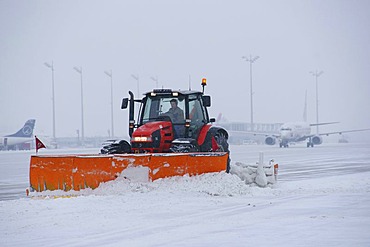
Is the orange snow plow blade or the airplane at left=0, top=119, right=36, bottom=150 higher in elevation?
the orange snow plow blade

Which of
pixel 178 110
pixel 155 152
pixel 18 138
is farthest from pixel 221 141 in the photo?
pixel 18 138

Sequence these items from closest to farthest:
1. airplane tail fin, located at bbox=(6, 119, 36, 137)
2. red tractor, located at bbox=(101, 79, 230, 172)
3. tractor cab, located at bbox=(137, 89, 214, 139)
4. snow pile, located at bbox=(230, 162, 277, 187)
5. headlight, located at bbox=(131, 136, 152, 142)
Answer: headlight, located at bbox=(131, 136, 152, 142) → red tractor, located at bbox=(101, 79, 230, 172) → snow pile, located at bbox=(230, 162, 277, 187) → tractor cab, located at bbox=(137, 89, 214, 139) → airplane tail fin, located at bbox=(6, 119, 36, 137)

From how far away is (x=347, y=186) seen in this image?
13867 mm

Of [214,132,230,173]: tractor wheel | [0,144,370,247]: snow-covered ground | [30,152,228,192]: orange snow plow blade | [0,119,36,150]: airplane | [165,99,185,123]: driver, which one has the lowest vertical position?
[0,119,36,150]: airplane

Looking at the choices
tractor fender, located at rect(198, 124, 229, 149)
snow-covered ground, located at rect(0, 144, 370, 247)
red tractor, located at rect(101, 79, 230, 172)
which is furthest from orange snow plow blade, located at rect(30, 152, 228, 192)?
tractor fender, located at rect(198, 124, 229, 149)

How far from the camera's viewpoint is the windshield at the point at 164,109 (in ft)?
46.2

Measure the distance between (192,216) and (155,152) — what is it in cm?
446

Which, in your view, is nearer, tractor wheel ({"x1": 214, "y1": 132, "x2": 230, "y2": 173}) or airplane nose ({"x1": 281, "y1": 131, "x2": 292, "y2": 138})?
tractor wheel ({"x1": 214, "y1": 132, "x2": 230, "y2": 173})

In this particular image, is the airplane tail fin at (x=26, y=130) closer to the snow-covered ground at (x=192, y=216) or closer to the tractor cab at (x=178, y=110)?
the tractor cab at (x=178, y=110)

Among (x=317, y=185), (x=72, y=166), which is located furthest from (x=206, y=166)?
(x=317, y=185)

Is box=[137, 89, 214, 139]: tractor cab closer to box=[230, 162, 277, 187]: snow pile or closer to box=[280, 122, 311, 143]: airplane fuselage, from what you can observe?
box=[230, 162, 277, 187]: snow pile

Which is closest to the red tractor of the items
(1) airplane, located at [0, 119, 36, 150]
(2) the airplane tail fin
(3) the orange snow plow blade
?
(3) the orange snow plow blade

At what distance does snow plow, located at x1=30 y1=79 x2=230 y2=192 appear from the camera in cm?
1147

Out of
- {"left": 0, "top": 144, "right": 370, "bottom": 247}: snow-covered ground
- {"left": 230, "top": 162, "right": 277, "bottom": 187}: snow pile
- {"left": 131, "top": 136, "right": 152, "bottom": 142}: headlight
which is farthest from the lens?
{"left": 230, "top": 162, "right": 277, "bottom": 187}: snow pile
